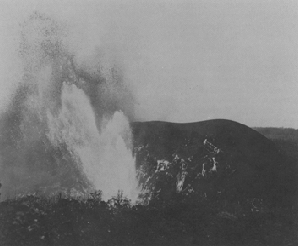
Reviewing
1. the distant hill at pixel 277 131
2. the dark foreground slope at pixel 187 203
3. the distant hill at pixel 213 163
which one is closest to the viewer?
the dark foreground slope at pixel 187 203

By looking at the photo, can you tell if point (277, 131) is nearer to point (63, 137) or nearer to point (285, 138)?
point (285, 138)

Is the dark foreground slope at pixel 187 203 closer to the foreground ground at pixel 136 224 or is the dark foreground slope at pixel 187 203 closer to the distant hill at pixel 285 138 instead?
the foreground ground at pixel 136 224

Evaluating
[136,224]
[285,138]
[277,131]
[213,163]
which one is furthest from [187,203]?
[277,131]

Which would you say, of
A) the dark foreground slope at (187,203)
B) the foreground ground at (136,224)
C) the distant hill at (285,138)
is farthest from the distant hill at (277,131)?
the foreground ground at (136,224)

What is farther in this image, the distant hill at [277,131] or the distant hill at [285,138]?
the distant hill at [277,131]

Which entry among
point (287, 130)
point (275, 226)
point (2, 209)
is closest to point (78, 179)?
point (2, 209)

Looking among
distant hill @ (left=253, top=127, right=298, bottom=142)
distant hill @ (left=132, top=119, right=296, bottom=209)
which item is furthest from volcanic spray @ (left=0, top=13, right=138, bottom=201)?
distant hill @ (left=253, top=127, right=298, bottom=142)

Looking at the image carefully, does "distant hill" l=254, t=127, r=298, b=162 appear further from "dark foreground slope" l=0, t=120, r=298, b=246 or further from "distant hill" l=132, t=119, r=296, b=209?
"dark foreground slope" l=0, t=120, r=298, b=246

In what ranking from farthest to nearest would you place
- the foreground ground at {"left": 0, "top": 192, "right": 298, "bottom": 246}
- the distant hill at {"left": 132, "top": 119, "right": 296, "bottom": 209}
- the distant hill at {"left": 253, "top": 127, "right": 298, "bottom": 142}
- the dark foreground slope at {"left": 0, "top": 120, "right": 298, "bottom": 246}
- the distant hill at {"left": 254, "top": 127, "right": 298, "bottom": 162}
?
the distant hill at {"left": 253, "top": 127, "right": 298, "bottom": 142}
the distant hill at {"left": 254, "top": 127, "right": 298, "bottom": 162}
the distant hill at {"left": 132, "top": 119, "right": 296, "bottom": 209}
the dark foreground slope at {"left": 0, "top": 120, "right": 298, "bottom": 246}
the foreground ground at {"left": 0, "top": 192, "right": 298, "bottom": 246}
